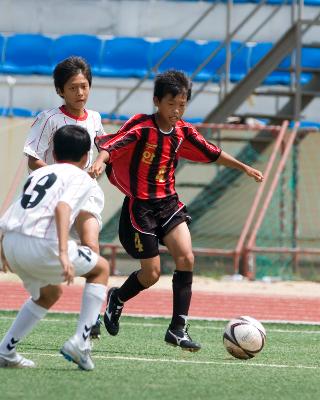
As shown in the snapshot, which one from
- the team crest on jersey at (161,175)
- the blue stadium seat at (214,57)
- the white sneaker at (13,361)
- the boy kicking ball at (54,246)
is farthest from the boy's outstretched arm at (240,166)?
the blue stadium seat at (214,57)

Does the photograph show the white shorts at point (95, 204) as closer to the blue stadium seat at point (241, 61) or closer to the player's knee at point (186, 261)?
the player's knee at point (186, 261)

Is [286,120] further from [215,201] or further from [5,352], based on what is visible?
[5,352]

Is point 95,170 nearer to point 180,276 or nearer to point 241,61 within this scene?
point 180,276

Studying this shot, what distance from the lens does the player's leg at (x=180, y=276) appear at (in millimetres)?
7883

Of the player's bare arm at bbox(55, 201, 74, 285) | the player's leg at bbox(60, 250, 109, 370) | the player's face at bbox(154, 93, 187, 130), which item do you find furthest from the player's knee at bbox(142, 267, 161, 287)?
the player's bare arm at bbox(55, 201, 74, 285)

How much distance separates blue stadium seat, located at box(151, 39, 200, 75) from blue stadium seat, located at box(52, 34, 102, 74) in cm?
110

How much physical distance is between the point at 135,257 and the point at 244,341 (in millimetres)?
1273

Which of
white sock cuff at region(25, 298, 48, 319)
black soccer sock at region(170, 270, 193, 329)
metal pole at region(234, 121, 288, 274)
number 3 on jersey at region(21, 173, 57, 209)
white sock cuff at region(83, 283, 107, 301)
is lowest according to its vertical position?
metal pole at region(234, 121, 288, 274)

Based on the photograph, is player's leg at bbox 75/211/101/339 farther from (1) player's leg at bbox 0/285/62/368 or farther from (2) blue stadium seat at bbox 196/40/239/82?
(2) blue stadium seat at bbox 196/40/239/82

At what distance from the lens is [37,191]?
20.1ft

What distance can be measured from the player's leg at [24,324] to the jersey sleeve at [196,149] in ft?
7.83

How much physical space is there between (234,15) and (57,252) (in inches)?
670

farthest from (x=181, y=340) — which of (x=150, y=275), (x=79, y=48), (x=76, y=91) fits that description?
(x=79, y=48)

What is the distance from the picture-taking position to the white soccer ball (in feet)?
24.5
